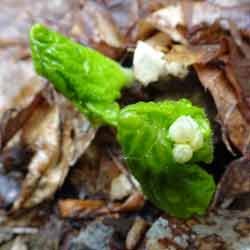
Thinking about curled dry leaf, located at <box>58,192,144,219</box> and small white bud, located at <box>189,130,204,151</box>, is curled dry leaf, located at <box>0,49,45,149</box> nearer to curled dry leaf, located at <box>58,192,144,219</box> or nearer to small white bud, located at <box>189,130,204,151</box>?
curled dry leaf, located at <box>58,192,144,219</box>

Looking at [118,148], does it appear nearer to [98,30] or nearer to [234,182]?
[234,182]

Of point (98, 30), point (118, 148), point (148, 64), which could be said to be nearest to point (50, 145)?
point (118, 148)

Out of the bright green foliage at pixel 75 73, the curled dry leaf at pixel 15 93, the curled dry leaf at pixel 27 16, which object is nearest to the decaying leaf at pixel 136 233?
the bright green foliage at pixel 75 73

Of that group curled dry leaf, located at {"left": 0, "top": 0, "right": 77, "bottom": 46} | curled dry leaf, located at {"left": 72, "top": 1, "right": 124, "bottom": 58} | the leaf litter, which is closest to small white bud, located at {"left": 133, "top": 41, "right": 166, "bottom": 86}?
the leaf litter

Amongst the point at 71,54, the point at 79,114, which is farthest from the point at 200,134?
the point at 79,114

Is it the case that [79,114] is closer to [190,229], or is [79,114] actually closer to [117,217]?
[117,217]
